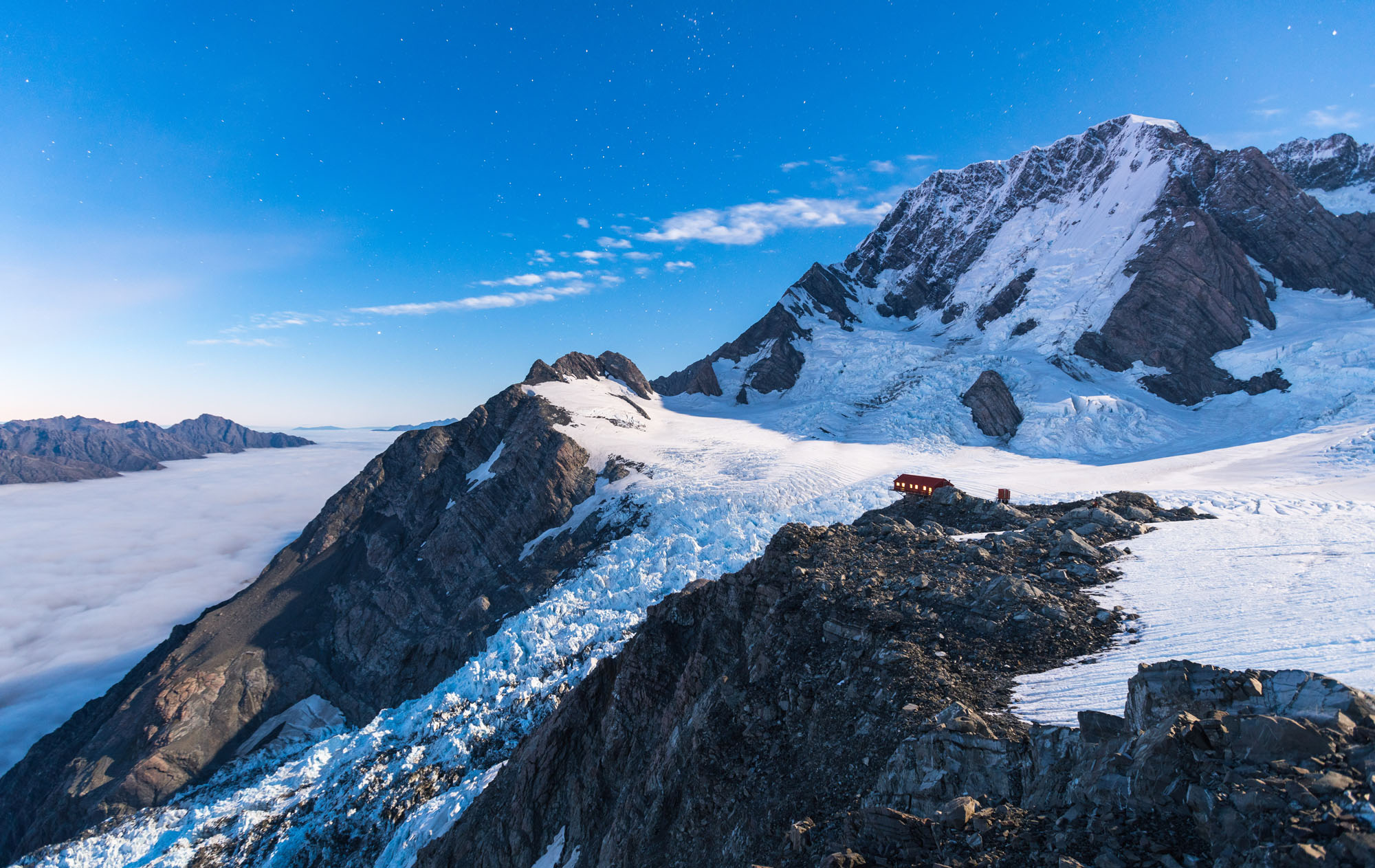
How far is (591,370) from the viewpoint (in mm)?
74250

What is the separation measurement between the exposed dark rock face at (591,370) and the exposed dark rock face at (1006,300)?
149 feet

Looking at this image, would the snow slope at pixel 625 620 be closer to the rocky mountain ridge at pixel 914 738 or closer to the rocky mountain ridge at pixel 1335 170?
the rocky mountain ridge at pixel 914 738

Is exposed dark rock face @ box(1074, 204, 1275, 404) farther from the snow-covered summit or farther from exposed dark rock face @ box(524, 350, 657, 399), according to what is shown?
exposed dark rock face @ box(524, 350, 657, 399)

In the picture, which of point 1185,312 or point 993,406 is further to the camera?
point 1185,312

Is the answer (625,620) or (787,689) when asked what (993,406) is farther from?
(787,689)

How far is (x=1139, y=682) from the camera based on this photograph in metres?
6.46

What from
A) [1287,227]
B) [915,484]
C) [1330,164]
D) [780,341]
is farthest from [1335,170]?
[915,484]

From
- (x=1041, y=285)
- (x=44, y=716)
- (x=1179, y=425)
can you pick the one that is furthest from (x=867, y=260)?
(x=44, y=716)

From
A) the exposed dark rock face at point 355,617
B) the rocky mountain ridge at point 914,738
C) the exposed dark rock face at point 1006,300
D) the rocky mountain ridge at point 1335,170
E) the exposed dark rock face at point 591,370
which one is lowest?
the exposed dark rock face at point 355,617

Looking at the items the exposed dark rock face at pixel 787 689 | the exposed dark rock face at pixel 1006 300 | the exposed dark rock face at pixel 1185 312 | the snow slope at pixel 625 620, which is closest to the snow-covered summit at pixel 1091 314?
the exposed dark rock face at pixel 1185 312

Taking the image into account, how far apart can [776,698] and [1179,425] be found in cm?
6648

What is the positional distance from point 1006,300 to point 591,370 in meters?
67.8

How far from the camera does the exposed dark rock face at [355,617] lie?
37.4 m

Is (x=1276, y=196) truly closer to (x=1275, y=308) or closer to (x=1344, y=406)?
(x=1275, y=308)
